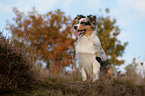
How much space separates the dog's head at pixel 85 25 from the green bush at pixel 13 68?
1.75 metres

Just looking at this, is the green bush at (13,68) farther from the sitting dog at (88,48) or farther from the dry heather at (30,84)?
the sitting dog at (88,48)

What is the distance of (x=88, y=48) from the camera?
6.19 metres

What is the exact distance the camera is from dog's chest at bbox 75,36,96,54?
6.17m

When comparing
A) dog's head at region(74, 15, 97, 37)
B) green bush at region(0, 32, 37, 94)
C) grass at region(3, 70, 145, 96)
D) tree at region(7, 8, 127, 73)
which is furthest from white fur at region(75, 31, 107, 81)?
tree at region(7, 8, 127, 73)

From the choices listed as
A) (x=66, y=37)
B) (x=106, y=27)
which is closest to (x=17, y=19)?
(x=66, y=37)

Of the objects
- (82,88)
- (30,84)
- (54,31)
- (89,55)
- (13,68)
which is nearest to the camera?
(13,68)

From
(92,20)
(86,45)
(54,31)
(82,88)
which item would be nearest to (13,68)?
(82,88)

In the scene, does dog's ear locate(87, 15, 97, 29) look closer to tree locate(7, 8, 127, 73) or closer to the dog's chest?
Result: the dog's chest

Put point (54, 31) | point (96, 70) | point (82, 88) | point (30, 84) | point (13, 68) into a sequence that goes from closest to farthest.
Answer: point (13, 68)
point (30, 84)
point (82, 88)
point (96, 70)
point (54, 31)

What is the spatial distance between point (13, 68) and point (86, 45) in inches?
90.4

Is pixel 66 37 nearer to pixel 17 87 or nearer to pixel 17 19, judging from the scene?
pixel 17 19

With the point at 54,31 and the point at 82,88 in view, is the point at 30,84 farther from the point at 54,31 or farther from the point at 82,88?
the point at 54,31

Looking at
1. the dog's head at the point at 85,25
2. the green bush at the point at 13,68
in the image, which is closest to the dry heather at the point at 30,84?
the green bush at the point at 13,68

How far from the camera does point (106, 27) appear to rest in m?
22.1
